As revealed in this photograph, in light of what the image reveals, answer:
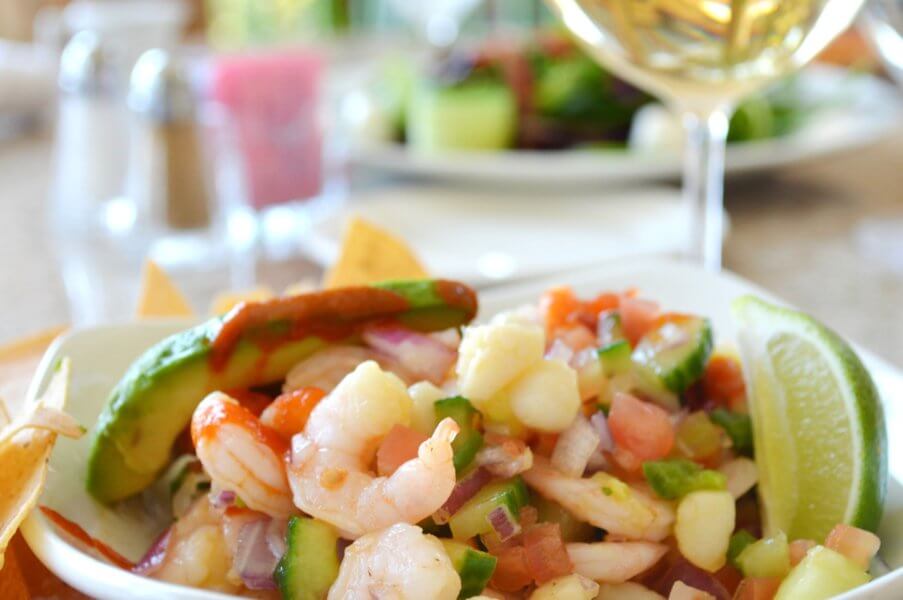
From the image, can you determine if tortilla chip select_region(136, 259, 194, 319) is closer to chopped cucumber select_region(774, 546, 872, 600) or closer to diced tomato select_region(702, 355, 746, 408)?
diced tomato select_region(702, 355, 746, 408)

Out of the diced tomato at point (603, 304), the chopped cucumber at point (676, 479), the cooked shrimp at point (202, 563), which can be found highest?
the diced tomato at point (603, 304)

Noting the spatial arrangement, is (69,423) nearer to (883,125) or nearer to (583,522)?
(583,522)

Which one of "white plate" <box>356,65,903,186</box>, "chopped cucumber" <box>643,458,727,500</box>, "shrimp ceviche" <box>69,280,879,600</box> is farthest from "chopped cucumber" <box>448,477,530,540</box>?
"white plate" <box>356,65,903,186</box>

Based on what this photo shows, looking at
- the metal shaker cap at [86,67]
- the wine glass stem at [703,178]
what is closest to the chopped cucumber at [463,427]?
the wine glass stem at [703,178]

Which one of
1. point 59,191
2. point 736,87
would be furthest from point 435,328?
point 59,191

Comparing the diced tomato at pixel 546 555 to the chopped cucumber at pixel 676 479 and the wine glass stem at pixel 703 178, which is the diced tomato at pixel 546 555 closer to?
the chopped cucumber at pixel 676 479
